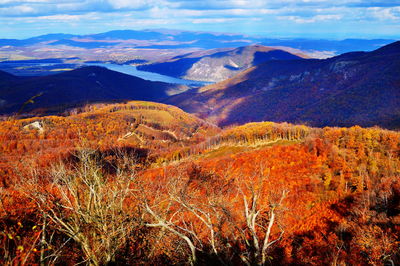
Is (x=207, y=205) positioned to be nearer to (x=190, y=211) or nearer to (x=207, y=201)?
(x=190, y=211)

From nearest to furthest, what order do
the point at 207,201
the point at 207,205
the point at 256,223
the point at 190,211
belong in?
the point at 207,205
the point at 256,223
the point at 190,211
the point at 207,201

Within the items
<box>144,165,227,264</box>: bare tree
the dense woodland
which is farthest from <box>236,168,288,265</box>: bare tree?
<box>144,165,227,264</box>: bare tree

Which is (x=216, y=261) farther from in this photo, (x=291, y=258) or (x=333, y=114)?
(x=333, y=114)

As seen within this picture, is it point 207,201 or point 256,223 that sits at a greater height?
point 256,223

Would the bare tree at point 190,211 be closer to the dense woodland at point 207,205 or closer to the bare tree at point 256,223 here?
the dense woodland at point 207,205

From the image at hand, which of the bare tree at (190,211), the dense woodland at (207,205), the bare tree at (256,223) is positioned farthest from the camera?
the dense woodland at (207,205)

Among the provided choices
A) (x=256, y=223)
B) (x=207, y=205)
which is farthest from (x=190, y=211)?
(x=207, y=205)

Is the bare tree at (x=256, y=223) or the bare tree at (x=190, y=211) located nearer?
the bare tree at (x=190, y=211)

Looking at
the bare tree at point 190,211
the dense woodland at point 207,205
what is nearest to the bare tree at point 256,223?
the dense woodland at point 207,205

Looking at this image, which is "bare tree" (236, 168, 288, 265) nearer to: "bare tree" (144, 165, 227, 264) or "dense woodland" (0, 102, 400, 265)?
"dense woodland" (0, 102, 400, 265)
